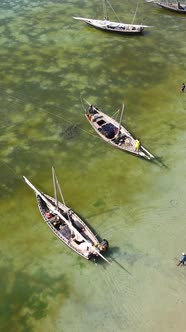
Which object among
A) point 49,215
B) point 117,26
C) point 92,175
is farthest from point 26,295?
point 117,26

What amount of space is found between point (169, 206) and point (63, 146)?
1049 cm

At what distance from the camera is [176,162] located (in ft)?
101

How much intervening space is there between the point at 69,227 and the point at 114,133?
427 inches

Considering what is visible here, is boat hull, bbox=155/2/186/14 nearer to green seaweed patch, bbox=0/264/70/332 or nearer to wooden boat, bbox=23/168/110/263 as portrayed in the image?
wooden boat, bbox=23/168/110/263

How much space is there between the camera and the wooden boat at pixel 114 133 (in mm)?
30342

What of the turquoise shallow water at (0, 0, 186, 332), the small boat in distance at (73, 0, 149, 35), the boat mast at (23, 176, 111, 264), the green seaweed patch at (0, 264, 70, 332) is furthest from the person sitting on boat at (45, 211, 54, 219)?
the small boat in distance at (73, 0, 149, 35)

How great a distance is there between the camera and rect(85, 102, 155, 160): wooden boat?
99.5 feet

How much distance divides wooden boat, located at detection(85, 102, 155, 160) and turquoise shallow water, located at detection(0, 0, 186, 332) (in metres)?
0.74

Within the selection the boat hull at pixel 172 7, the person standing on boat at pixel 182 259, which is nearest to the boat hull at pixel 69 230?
the person standing on boat at pixel 182 259

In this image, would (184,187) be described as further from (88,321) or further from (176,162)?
(88,321)

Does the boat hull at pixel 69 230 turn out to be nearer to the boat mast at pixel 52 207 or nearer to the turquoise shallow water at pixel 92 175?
the boat mast at pixel 52 207

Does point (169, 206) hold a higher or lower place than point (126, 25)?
lower

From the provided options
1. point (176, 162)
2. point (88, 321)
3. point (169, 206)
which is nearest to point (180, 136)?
point (176, 162)

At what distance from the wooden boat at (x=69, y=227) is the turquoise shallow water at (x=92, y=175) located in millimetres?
670
